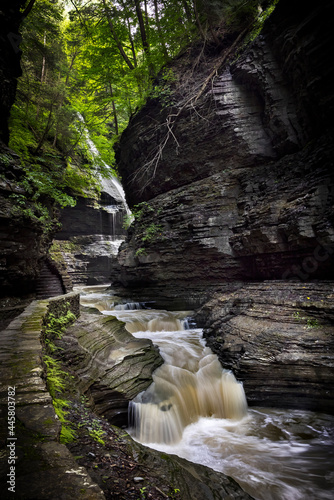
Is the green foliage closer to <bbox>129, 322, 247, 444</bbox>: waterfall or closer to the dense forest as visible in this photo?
<bbox>129, 322, 247, 444</bbox>: waterfall

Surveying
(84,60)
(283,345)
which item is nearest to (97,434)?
(283,345)

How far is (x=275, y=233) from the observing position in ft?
30.7

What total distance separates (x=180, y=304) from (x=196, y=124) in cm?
995

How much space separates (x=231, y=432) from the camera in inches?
196

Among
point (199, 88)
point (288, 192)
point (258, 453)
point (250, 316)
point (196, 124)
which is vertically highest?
point (199, 88)

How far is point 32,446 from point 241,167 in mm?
12903

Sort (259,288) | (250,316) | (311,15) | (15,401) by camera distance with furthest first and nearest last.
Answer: (259,288), (311,15), (250,316), (15,401)

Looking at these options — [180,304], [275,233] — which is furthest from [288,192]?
[180,304]

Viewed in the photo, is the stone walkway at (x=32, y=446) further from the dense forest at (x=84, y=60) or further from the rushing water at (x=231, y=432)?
the dense forest at (x=84, y=60)

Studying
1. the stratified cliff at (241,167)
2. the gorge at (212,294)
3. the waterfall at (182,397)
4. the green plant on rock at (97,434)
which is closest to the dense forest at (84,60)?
the gorge at (212,294)

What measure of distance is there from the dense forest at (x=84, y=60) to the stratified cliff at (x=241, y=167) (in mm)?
1019

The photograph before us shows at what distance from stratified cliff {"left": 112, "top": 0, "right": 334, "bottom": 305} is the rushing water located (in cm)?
524

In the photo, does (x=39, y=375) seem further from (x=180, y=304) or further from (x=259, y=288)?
(x=180, y=304)

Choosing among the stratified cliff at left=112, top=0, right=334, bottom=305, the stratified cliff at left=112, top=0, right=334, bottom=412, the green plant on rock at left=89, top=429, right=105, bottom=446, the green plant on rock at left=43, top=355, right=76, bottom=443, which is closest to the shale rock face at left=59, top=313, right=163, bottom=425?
the green plant on rock at left=43, top=355, right=76, bottom=443
